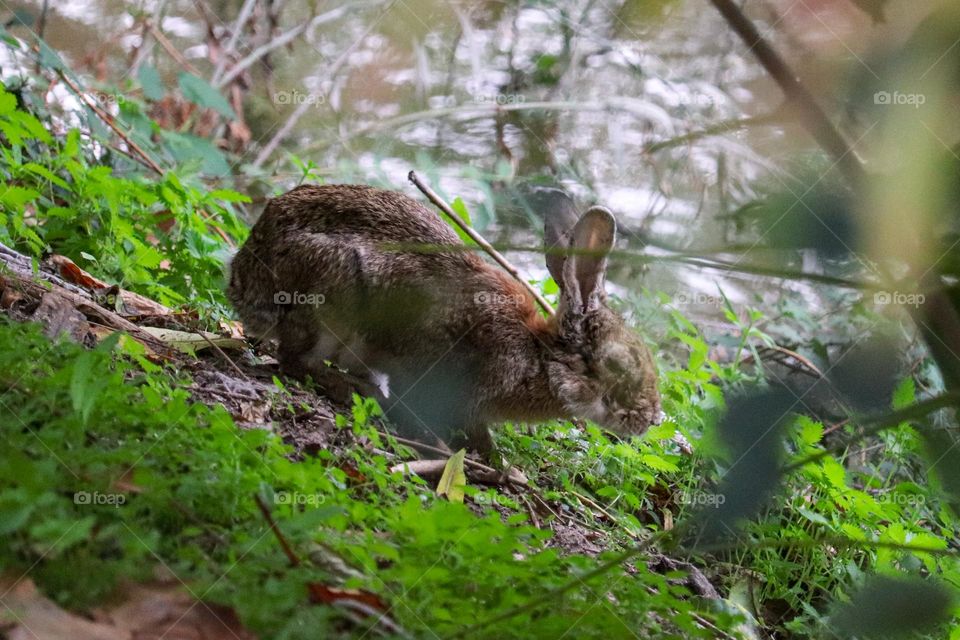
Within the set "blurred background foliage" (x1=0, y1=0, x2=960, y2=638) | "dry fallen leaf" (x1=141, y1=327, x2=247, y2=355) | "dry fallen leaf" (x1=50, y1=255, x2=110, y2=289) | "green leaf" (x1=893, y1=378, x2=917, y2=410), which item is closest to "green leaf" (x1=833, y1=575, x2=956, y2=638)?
"blurred background foliage" (x1=0, y1=0, x2=960, y2=638)

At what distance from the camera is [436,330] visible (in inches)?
189

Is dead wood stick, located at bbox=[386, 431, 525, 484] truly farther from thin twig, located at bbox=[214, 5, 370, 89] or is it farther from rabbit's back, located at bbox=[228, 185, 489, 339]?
thin twig, located at bbox=[214, 5, 370, 89]

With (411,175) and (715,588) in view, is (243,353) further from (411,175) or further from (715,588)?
(715,588)

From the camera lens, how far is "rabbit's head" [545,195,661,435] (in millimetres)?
4793

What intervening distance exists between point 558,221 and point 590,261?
0.96ft

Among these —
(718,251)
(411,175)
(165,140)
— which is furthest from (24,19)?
(718,251)

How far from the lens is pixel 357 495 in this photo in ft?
10.8

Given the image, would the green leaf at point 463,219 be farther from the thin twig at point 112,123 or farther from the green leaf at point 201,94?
the green leaf at point 201,94

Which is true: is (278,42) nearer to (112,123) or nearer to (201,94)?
(201,94)

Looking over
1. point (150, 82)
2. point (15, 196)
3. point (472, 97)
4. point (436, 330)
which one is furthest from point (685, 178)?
point (15, 196)

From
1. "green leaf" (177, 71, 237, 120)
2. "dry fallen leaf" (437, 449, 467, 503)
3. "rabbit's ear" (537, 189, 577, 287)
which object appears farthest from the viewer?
"green leaf" (177, 71, 237, 120)

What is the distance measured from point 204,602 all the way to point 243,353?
2786 mm

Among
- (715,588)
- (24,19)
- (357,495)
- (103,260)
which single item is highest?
(24,19)

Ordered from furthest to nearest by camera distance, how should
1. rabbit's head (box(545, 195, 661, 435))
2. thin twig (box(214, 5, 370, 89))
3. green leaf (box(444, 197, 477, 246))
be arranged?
1. thin twig (box(214, 5, 370, 89))
2. green leaf (box(444, 197, 477, 246))
3. rabbit's head (box(545, 195, 661, 435))
